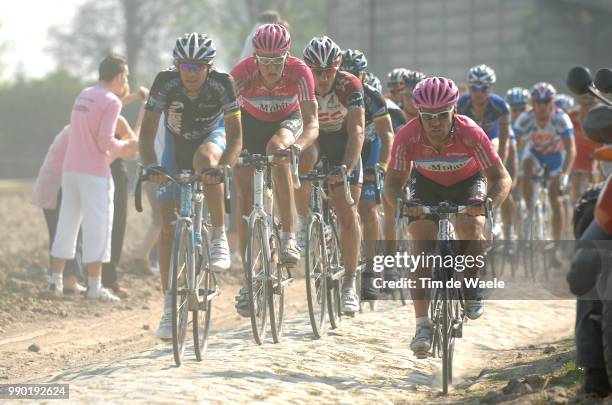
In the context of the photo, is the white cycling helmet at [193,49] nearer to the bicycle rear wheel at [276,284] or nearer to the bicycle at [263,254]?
the bicycle at [263,254]

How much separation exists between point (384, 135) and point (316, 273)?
147cm

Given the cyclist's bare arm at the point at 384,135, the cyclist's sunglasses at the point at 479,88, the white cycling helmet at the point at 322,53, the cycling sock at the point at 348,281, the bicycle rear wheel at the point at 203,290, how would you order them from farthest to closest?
the cyclist's sunglasses at the point at 479,88, the cyclist's bare arm at the point at 384,135, the cycling sock at the point at 348,281, the white cycling helmet at the point at 322,53, the bicycle rear wheel at the point at 203,290

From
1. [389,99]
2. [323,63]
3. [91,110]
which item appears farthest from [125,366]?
[389,99]

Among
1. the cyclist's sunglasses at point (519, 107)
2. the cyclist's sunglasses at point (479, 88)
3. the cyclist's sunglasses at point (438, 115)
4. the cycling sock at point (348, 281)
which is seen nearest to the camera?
the cyclist's sunglasses at point (438, 115)

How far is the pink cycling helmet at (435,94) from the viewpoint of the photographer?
862 centimetres

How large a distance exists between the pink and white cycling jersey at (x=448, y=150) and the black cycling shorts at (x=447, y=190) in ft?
0.50

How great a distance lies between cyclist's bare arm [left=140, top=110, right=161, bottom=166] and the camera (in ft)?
29.7

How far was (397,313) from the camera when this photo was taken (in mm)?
11906

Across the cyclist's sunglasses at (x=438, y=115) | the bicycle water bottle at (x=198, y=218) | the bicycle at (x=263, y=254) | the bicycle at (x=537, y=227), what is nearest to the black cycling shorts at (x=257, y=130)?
the bicycle at (x=263, y=254)

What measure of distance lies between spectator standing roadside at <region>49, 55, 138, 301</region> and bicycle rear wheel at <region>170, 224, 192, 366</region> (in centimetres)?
403

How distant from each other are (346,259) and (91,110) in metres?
3.39

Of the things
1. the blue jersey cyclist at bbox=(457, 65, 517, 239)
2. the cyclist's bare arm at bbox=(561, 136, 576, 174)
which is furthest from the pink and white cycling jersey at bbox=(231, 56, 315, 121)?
the cyclist's bare arm at bbox=(561, 136, 576, 174)

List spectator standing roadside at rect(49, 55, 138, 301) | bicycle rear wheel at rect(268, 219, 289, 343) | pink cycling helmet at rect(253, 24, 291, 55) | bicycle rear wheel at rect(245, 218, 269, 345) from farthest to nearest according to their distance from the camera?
spectator standing roadside at rect(49, 55, 138, 301) → pink cycling helmet at rect(253, 24, 291, 55) → bicycle rear wheel at rect(268, 219, 289, 343) → bicycle rear wheel at rect(245, 218, 269, 345)

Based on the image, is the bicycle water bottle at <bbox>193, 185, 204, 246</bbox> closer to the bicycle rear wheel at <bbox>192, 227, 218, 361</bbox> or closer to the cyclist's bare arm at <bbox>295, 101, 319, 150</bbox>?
the bicycle rear wheel at <bbox>192, 227, 218, 361</bbox>
